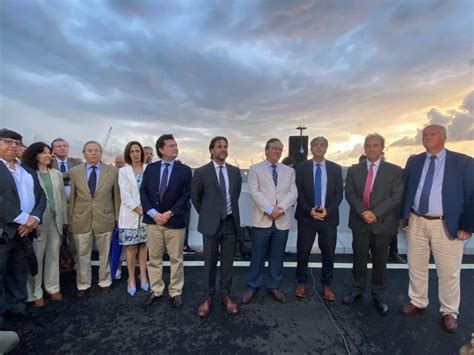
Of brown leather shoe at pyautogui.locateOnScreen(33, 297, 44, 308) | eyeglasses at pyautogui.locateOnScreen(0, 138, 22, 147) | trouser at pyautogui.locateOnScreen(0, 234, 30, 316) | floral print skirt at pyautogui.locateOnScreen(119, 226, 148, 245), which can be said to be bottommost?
brown leather shoe at pyautogui.locateOnScreen(33, 297, 44, 308)

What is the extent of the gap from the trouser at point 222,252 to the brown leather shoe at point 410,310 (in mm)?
2066

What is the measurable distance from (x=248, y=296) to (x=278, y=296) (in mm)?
383

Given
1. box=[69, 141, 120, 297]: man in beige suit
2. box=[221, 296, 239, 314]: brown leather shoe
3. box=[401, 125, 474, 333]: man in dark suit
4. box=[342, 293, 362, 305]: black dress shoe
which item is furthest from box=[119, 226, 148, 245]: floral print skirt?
box=[401, 125, 474, 333]: man in dark suit

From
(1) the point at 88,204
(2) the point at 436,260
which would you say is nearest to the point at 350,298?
(2) the point at 436,260

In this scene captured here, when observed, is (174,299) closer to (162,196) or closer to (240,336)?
(240,336)

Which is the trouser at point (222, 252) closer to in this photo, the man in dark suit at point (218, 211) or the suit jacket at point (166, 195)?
the man in dark suit at point (218, 211)

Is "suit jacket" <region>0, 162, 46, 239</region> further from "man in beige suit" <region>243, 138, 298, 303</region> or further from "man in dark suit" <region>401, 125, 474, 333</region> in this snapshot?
"man in dark suit" <region>401, 125, 474, 333</region>

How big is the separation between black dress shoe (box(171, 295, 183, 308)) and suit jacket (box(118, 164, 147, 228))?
1.03 meters

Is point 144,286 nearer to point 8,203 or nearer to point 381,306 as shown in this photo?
point 8,203

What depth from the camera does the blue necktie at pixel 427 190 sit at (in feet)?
9.27

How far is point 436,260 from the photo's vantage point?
291 cm

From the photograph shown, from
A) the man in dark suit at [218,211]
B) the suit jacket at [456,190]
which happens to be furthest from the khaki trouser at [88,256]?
the suit jacket at [456,190]

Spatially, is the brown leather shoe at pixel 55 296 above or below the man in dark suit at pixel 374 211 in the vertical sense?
below

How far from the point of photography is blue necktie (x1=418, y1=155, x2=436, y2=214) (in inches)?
111
